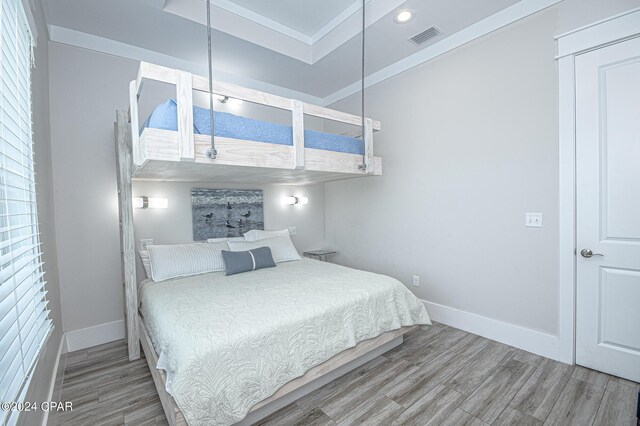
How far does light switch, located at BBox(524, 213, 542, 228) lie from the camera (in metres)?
2.34

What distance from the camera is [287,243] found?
11.6ft

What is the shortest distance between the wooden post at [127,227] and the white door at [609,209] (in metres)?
3.58

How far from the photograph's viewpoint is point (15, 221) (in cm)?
131

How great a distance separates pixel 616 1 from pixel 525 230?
171cm

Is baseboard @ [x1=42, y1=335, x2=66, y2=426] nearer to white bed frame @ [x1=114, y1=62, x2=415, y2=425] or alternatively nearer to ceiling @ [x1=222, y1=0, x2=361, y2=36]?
white bed frame @ [x1=114, y1=62, x2=415, y2=425]

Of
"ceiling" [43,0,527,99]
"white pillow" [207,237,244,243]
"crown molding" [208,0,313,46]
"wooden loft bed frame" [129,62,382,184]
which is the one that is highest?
"crown molding" [208,0,313,46]

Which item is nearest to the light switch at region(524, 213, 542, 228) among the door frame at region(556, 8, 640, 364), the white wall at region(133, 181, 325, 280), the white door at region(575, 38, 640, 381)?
the door frame at region(556, 8, 640, 364)

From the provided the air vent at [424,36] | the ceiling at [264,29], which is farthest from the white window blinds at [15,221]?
the air vent at [424,36]

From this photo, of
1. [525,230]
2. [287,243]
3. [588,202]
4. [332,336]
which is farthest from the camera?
[287,243]

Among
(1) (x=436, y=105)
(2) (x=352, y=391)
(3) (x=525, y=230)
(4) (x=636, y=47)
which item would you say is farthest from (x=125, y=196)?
(4) (x=636, y=47)

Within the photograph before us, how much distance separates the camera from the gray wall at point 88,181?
2574mm

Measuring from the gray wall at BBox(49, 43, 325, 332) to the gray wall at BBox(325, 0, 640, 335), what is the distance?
2.74 meters

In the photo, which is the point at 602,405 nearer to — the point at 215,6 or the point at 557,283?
the point at 557,283

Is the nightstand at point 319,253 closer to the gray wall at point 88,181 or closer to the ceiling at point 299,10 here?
the gray wall at point 88,181
